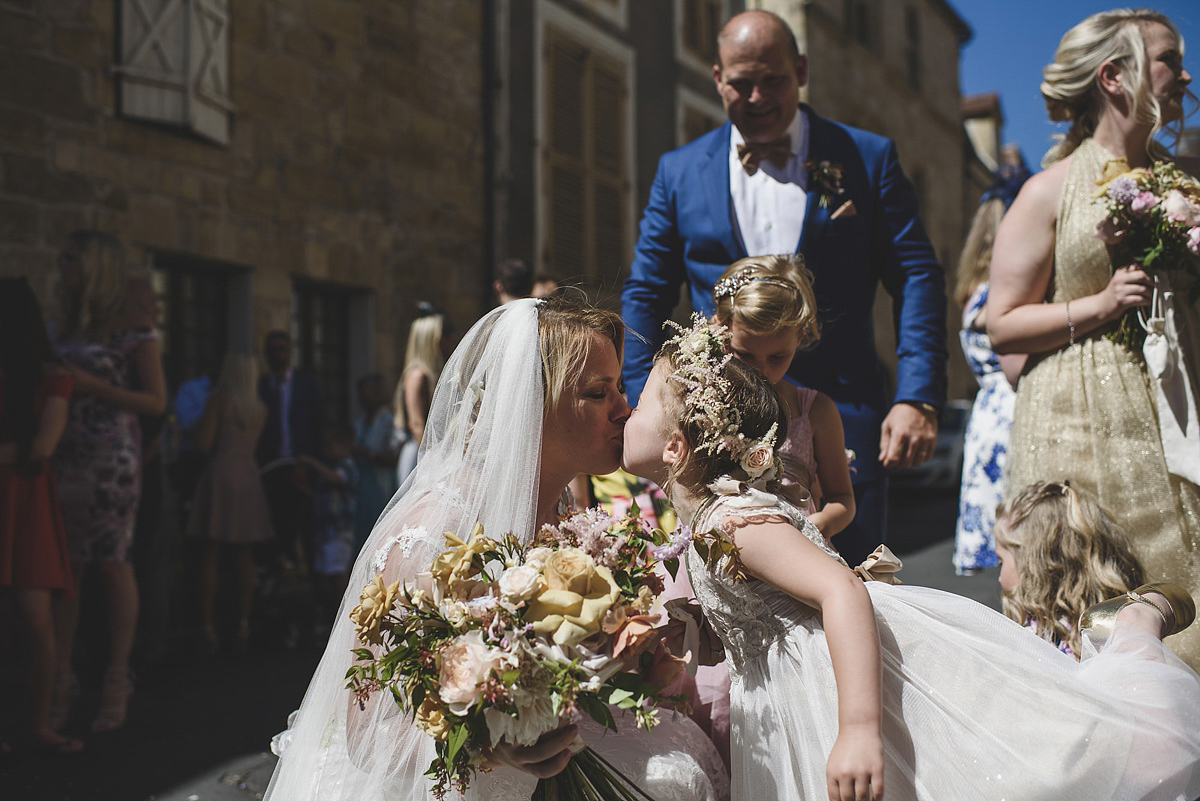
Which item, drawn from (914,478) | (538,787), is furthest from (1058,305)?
(914,478)

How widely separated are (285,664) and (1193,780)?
16.9 feet

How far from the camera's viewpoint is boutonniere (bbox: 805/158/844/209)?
3295 mm

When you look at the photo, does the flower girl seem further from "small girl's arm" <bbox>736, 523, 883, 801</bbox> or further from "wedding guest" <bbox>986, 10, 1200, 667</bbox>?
"wedding guest" <bbox>986, 10, 1200, 667</bbox>

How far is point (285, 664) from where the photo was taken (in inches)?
245

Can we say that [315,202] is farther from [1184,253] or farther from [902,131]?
[902,131]

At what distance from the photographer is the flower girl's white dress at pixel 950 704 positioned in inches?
82.1

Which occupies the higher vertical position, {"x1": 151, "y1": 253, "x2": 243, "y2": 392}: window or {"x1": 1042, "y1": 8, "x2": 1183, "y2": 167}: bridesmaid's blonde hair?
{"x1": 1042, "y1": 8, "x2": 1183, "y2": 167}: bridesmaid's blonde hair

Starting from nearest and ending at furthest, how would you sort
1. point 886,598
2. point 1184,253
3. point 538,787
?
point 538,787 → point 886,598 → point 1184,253

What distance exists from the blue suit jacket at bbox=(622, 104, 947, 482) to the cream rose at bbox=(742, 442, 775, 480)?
3.21 ft

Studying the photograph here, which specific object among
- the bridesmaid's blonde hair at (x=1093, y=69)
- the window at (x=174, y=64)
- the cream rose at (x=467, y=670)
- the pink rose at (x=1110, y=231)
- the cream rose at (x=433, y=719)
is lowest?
the cream rose at (x=433, y=719)

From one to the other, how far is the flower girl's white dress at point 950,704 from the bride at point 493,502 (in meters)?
0.24

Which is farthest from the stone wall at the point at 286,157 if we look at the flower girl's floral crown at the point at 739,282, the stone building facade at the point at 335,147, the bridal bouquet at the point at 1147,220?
the bridal bouquet at the point at 1147,220

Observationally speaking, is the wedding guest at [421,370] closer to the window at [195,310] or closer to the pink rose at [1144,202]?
the window at [195,310]

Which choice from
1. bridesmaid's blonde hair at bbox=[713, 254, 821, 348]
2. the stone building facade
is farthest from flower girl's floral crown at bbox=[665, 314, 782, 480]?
bridesmaid's blonde hair at bbox=[713, 254, 821, 348]
